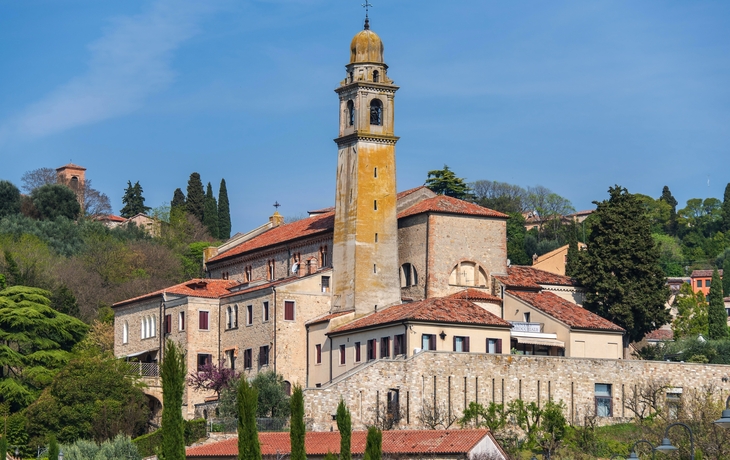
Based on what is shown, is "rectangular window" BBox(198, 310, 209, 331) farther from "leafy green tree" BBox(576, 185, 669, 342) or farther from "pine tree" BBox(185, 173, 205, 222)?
"pine tree" BBox(185, 173, 205, 222)

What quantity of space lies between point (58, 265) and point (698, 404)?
50529 millimetres

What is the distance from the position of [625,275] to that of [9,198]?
6359 centimetres

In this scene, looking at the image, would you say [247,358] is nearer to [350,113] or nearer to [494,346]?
→ [494,346]

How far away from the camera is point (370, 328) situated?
70688 mm

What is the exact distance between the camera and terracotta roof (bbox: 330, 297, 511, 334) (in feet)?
227

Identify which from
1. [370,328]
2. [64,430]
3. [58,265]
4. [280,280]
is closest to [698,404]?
[370,328]

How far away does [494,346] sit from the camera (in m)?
70.6

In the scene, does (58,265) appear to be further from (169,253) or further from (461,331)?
(461,331)

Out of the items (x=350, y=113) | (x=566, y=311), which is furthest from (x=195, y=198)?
(x=566, y=311)

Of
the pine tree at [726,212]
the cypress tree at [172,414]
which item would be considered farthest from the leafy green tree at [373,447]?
the pine tree at [726,212]

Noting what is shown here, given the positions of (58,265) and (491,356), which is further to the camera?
(58,265)

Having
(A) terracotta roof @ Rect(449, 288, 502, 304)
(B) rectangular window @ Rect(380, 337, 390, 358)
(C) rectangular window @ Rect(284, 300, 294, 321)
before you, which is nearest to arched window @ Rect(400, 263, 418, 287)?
(A) terracotta roof @ Rect(449, 288, 502, 304)

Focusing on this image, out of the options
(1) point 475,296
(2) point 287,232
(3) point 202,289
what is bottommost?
(1) point 475,296

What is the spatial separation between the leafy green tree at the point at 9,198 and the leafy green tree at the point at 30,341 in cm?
4454
